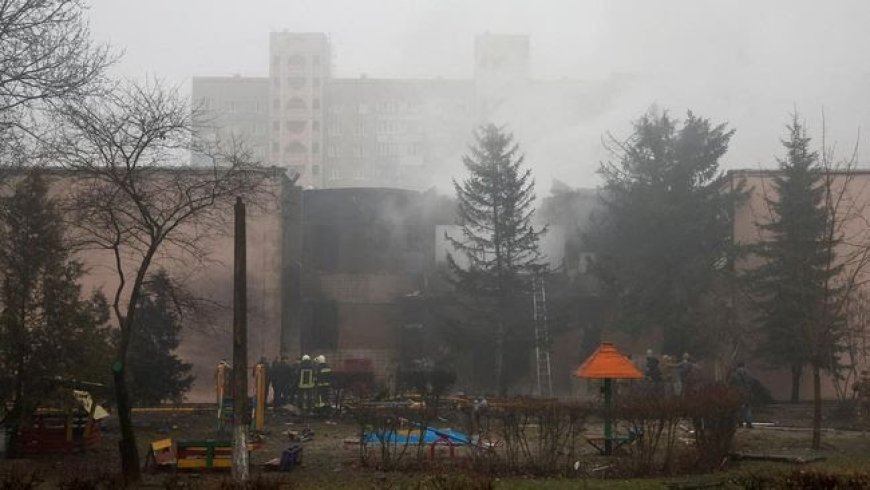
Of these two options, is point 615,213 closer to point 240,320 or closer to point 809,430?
point 809,430

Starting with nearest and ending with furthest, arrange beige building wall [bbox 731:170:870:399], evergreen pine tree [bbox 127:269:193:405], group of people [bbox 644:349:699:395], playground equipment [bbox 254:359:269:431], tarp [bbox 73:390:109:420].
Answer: tarp [bbox 73:390:109:420]
playground equipment [bbox 254:359:269:431]
group of people [bbox 644:349:699:395]
evergreen pine tree [bbox 127:269:193:405]
beige building wall [bbox 731:170:870:399]

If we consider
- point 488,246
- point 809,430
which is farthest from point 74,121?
point 488,246

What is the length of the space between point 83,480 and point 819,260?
23472mm

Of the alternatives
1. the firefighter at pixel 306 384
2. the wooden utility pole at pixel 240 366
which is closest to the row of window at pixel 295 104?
the firefighter at pixel 306 384

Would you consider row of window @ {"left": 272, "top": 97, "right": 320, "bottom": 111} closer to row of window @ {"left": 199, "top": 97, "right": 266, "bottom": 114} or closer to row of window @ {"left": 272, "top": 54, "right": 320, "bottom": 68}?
row of window @ {"left": 272, "top": 54, "right": 320, "bottom": 68}

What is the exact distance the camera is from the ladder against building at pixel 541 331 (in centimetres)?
3178

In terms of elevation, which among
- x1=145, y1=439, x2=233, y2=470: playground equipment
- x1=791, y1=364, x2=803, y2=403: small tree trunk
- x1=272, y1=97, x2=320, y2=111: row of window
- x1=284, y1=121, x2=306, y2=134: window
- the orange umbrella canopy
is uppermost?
x1=272, y1=97, x2=320, y2=111: row of window

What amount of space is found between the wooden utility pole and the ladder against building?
1982 cm

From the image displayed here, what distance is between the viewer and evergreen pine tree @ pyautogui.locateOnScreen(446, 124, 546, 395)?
104ft

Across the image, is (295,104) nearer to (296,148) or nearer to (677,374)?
(296,148)

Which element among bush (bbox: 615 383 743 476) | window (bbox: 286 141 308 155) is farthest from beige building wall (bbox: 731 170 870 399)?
window (bbox: 286 141 308 155)

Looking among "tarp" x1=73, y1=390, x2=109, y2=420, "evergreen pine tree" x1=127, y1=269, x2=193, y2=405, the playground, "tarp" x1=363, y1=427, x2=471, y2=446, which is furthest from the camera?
"evergreen pine tree" x1=127, y1=269, x2=193, y2=405

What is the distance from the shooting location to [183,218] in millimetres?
14609

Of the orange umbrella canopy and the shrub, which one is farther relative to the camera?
the orange umbrella canopy
